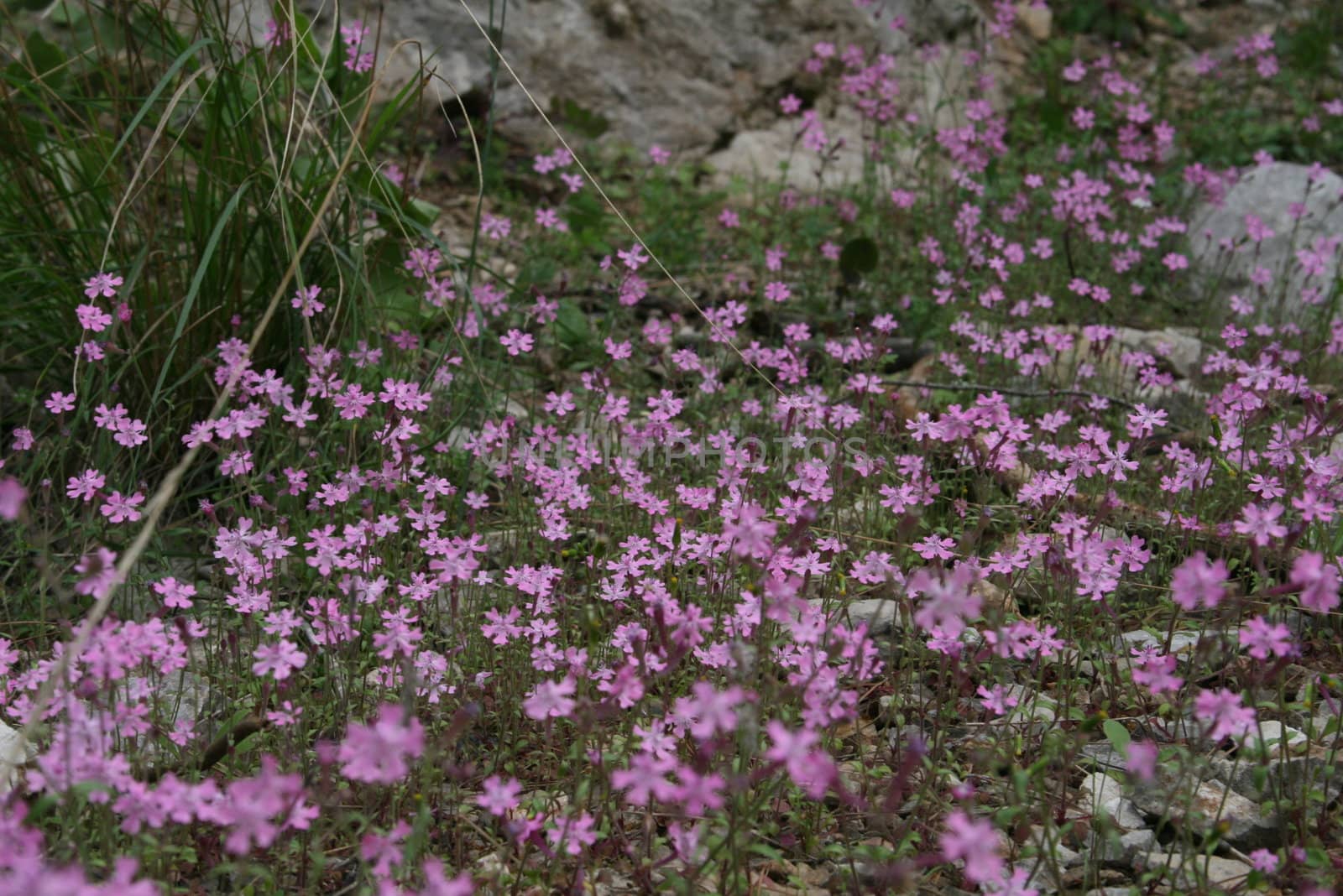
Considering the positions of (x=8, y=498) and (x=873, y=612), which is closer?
(x=8, y=498)

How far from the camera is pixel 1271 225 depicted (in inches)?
241

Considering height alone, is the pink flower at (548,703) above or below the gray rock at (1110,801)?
above

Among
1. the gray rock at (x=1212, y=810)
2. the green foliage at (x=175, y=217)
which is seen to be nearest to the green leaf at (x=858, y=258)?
the green foliage at (x=175, y=217)

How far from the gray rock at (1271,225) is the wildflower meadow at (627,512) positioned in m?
0.03

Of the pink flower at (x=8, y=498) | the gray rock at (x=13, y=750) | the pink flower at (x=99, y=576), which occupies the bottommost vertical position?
the gray rock at (x=13, y=750)

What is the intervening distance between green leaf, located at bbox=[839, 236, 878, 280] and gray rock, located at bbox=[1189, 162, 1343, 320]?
1692 millimetres

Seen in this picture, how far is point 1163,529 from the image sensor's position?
3387 mm

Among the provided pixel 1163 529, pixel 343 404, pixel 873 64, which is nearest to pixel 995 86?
pixel 873 64

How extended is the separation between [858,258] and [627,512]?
2170mm

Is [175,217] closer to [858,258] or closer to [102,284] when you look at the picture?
[102,284]

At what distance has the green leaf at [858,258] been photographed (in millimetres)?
5266

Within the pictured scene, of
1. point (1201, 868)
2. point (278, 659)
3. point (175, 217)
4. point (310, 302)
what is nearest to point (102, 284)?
point (310, 302)

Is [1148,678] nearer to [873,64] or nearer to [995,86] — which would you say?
[873,64]

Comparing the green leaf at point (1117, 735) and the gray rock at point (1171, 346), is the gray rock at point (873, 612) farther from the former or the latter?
the gray rock at point (1171, 346)
